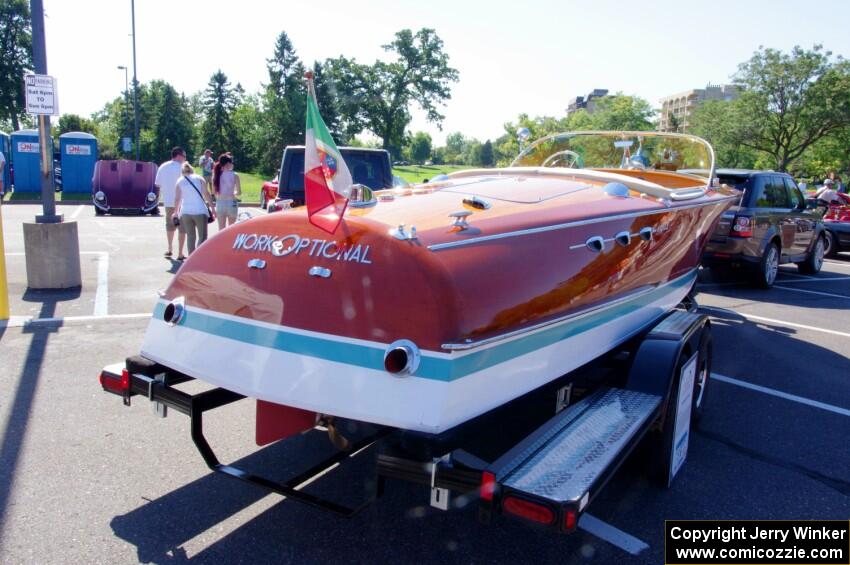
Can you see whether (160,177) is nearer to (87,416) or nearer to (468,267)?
(87,416)

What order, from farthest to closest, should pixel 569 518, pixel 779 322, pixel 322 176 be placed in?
1. pixel 779 322
2. pixel 322 176
3. pixel 569 518

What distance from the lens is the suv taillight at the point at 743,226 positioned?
30.0ft

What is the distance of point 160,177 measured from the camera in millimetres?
10305

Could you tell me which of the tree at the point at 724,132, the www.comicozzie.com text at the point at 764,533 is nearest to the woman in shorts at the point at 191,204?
the www.comicozzie.com text at the point at 764,533

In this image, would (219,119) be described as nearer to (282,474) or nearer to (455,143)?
(282,474)

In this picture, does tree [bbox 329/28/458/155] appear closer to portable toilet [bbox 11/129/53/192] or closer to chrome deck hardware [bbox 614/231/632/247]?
portable toilet [bbox 11/129/53/192]

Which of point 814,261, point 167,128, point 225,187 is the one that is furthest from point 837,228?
point 167,128

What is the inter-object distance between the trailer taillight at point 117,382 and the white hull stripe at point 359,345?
331 millimetres

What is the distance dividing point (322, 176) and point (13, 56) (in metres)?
58.6

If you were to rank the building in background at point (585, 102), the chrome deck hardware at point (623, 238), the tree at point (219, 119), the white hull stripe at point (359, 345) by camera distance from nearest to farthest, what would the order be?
the white hull stripe at point (359, 345)
the chrome deck hardware at point (623, 238)
the tree at point (219, 119)
the building in background at point (585, 102)

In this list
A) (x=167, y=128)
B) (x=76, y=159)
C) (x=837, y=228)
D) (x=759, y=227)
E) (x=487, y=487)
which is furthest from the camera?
(x=167, y=128)

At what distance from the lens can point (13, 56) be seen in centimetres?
4975

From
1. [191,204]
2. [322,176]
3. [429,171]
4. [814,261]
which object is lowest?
[814,261]

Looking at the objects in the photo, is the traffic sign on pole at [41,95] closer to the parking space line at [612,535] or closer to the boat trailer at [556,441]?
the boat trailer at [556,441]
